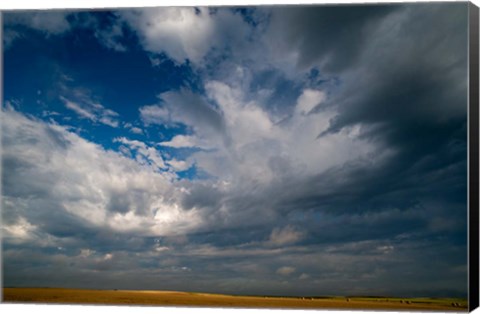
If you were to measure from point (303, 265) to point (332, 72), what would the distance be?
9.36 ft

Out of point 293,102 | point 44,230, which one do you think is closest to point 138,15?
point 293,102

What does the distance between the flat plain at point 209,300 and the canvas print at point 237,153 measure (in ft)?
0.07

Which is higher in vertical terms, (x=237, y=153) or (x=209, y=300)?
(x=237, y=153)

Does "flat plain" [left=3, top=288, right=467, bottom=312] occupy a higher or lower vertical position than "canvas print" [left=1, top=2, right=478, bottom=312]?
lower

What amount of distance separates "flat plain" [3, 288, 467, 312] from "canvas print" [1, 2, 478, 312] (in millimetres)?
21

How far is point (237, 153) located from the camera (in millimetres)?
9250

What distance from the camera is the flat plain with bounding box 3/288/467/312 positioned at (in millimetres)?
8664

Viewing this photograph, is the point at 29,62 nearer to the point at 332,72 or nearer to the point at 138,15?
the point at 138,15

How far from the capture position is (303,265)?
9.09 metres

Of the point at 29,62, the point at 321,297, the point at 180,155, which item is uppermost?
the point at 29,62

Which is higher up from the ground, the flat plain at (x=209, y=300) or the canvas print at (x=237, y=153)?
the canvas print at (x=237, y=153)

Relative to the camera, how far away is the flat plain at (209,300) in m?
8.66

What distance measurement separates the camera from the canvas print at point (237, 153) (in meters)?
8.62

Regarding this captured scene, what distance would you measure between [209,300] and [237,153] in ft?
7.31
